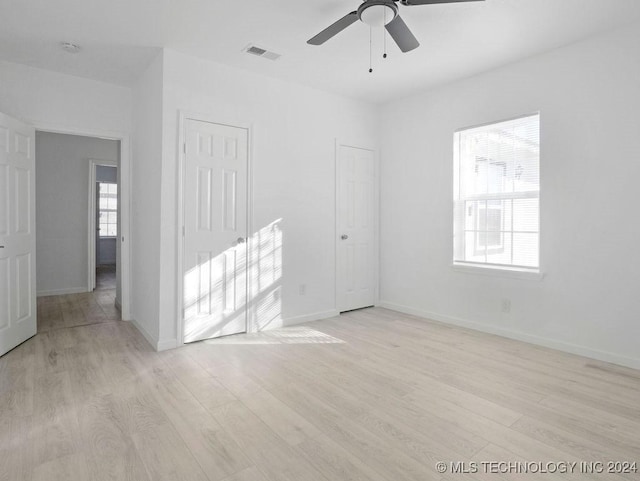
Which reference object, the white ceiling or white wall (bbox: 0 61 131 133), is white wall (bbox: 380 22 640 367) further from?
white wall (bbox: 0 61 131 133)

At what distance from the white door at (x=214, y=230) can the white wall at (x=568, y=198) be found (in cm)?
227

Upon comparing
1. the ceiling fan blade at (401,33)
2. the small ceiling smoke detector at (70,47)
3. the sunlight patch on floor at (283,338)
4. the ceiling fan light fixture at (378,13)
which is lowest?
the sunlight patch on floor at (283,338)

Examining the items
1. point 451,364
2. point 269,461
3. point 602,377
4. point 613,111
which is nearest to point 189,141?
point 269,461

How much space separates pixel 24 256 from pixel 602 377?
5.15m

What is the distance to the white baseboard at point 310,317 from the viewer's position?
4328 millimetres

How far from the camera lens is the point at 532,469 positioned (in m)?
1.83

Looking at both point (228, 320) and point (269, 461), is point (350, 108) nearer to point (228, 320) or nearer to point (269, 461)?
point (228, 320)

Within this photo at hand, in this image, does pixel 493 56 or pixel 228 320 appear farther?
pixel 228 320

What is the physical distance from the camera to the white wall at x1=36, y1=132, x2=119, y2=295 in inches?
231

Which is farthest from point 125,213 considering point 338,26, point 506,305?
point 506,305

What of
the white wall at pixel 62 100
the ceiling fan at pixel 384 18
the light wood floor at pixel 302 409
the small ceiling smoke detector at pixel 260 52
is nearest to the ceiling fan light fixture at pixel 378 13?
the ceiling fan at pixel 384 18

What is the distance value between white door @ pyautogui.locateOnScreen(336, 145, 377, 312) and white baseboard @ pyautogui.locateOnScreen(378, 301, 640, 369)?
53cm

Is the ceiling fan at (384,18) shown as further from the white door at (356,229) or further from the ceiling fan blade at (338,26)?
the white door at (356,229)

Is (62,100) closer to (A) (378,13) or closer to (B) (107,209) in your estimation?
(A) (378,13)
